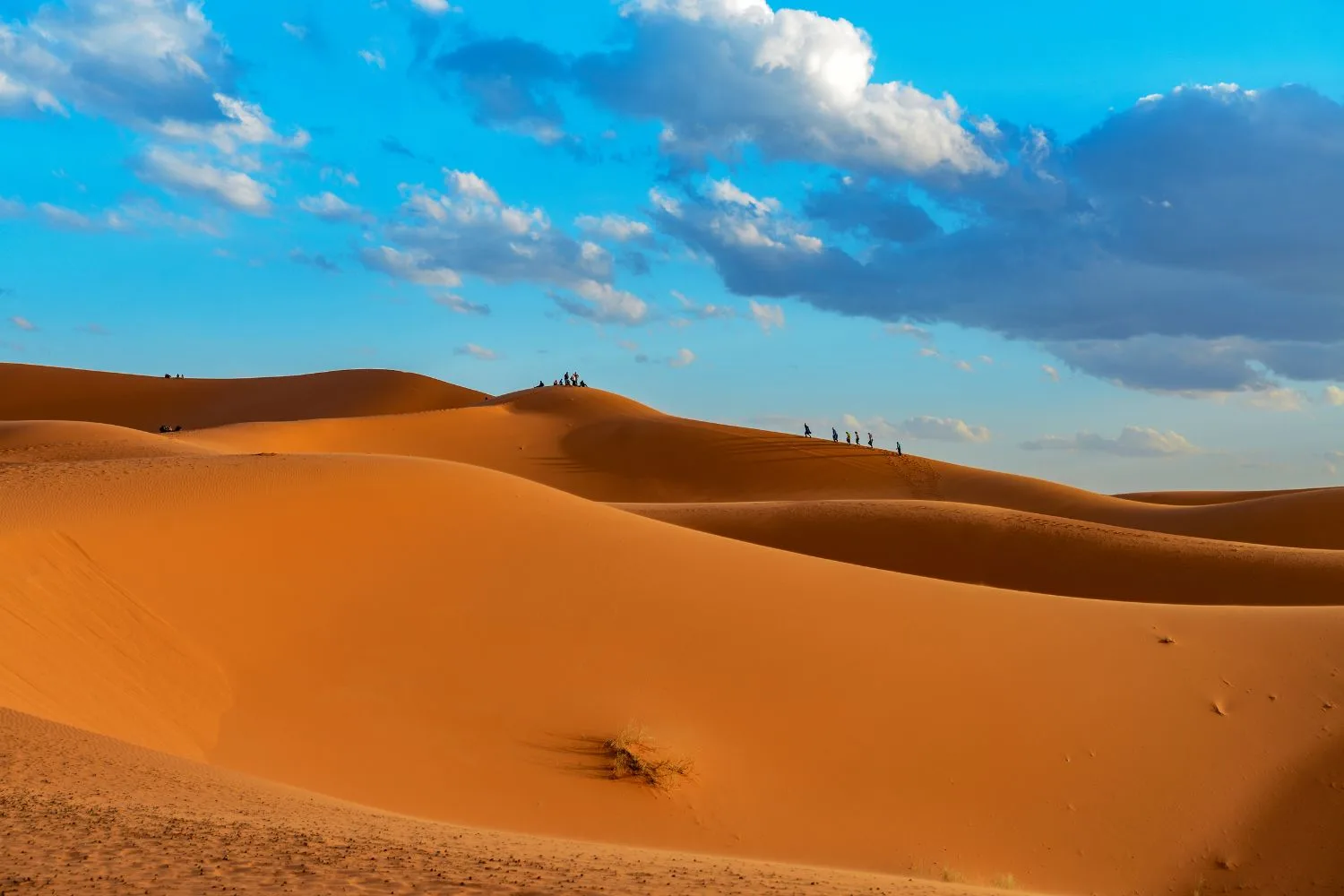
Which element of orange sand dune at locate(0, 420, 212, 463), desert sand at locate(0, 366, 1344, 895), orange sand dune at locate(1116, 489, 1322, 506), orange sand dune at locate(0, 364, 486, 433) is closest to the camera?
desert sand at locate(0, 366, 1344, 895)

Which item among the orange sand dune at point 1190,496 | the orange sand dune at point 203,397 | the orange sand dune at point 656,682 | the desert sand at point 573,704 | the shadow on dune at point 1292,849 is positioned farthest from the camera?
the orange sand dune at point 203,397

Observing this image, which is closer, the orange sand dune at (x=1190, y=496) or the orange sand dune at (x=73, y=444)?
the orange sand dune at (x=73, y=444)

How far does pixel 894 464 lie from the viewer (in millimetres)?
51688

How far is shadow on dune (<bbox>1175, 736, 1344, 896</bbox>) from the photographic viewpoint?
10844 millimetres

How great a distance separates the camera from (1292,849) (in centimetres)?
1142

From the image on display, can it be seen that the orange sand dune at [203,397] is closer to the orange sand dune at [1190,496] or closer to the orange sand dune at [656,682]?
the orange sand dune at [1190,496]

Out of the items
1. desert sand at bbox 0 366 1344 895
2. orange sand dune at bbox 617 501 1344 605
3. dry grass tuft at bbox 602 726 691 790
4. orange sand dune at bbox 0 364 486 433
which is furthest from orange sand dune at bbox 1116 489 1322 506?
dry grass tuft at bbox 602 726 691 790

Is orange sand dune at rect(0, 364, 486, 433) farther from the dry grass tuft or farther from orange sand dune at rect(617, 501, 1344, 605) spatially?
the dry grass tuft

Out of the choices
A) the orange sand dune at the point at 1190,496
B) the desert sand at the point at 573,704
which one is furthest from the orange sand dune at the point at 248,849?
the orange sand dune at the point at 1190,496

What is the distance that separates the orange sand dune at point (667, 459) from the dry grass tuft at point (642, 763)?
32272mm

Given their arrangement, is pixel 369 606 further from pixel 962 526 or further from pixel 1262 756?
pixel 962 526

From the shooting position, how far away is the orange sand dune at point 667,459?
150ft

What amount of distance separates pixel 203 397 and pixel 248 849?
6911cm

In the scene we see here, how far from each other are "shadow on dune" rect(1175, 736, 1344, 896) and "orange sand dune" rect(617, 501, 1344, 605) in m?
13.7
